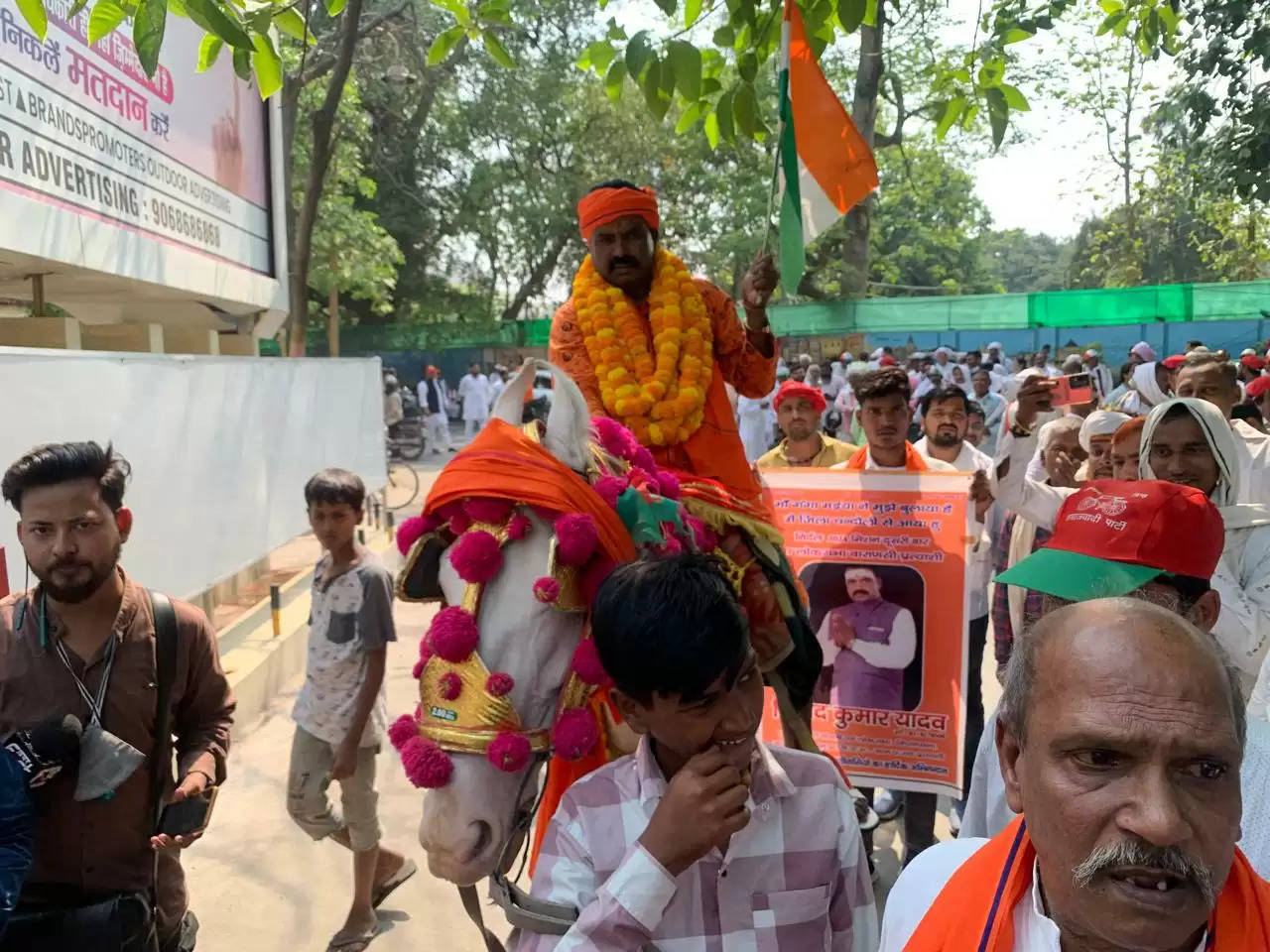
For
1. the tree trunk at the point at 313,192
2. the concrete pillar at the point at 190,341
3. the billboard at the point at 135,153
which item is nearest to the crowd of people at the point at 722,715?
the billboard at the point at 135,153

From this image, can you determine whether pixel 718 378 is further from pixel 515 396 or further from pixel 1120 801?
pixel 1120 801

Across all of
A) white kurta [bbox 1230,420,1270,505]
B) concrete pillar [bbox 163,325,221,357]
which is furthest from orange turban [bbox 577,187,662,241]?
concrete pillar [bbox 163,325,221,357]

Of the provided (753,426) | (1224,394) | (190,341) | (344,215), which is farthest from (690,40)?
(344,215)

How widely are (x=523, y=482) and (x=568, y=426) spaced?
262 millimetres

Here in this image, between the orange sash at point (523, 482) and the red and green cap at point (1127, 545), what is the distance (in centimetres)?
88

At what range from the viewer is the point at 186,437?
6000 mm

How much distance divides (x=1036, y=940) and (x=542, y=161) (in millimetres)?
29463

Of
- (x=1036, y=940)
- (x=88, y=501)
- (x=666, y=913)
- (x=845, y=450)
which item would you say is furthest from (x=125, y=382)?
(x=1036, y=940)

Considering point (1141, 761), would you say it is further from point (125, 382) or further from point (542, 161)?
point (542, 161)

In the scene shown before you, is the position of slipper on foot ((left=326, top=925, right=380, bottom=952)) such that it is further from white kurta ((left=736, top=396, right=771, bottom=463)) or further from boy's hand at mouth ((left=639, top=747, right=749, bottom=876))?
white kurta ((left=736, top=396, right=771, bottom=463))

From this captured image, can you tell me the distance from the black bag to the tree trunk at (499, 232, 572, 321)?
28027 mm

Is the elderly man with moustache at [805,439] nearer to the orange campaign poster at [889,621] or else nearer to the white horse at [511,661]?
the orange campaign poster at [889,621]

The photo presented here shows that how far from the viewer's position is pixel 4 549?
3871 millimetres

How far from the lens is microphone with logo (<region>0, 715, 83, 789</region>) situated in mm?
2250
